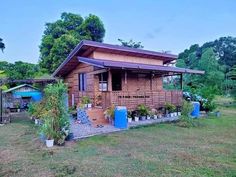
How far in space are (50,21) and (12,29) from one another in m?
10.8

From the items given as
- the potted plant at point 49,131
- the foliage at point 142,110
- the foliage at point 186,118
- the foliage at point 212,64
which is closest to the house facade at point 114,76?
the foliage at point 142,110

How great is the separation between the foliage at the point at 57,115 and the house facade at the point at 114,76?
368 cm

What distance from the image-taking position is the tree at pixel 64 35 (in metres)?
26.1

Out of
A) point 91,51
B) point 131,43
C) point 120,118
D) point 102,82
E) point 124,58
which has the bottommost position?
point 120,118

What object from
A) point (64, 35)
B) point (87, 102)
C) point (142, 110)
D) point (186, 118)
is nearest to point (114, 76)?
point (87, 102)

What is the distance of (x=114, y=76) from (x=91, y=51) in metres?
2.28

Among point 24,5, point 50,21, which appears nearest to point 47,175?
point 24,5

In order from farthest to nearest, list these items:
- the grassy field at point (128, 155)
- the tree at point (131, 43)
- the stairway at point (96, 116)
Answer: the tree at point (131, 43), the stairway at point (96, 116), the grassy field at point (128, 155)

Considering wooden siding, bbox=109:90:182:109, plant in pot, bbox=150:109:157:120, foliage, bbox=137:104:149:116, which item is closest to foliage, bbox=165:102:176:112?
wooden siding, bbox=109:90:182:109

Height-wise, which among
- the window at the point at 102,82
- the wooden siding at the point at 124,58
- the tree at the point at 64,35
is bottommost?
the window at the point at 102,82

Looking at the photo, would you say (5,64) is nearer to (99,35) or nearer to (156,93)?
(99,35)

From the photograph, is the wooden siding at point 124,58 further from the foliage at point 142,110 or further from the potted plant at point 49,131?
the potted plant at point 49,131

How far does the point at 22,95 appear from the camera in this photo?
21812 millimetres

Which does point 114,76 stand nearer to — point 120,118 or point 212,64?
point 120,118
